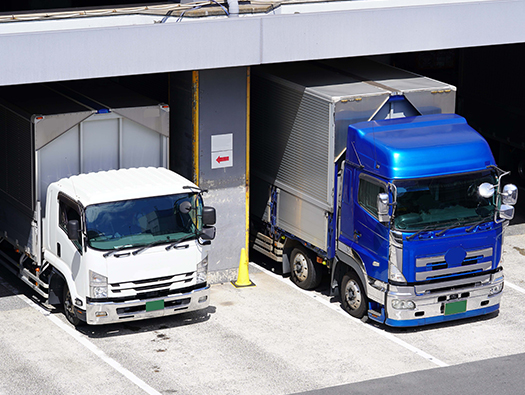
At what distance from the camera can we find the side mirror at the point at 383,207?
1405 cm

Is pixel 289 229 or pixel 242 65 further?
pixel 289 229

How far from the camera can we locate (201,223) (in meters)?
14.9

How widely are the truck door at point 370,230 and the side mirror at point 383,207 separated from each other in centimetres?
26

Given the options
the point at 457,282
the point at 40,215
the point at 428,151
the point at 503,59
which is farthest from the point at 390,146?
the point at 503,59

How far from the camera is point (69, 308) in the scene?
15227 mm

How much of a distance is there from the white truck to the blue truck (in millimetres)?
2304

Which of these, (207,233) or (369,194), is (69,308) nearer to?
(207,233)

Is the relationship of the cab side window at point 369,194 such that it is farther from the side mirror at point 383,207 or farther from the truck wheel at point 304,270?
the truck wheel at point 304,270

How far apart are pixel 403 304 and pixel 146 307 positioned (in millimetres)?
4016

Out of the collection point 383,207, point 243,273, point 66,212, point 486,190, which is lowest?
point 243,273

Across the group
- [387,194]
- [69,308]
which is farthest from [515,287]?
[69,308]

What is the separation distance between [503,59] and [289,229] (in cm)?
952

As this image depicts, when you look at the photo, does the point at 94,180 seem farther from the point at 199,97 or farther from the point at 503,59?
the point at 503,59

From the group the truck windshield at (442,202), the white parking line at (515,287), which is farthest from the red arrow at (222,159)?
the white parking line at (515,287)
